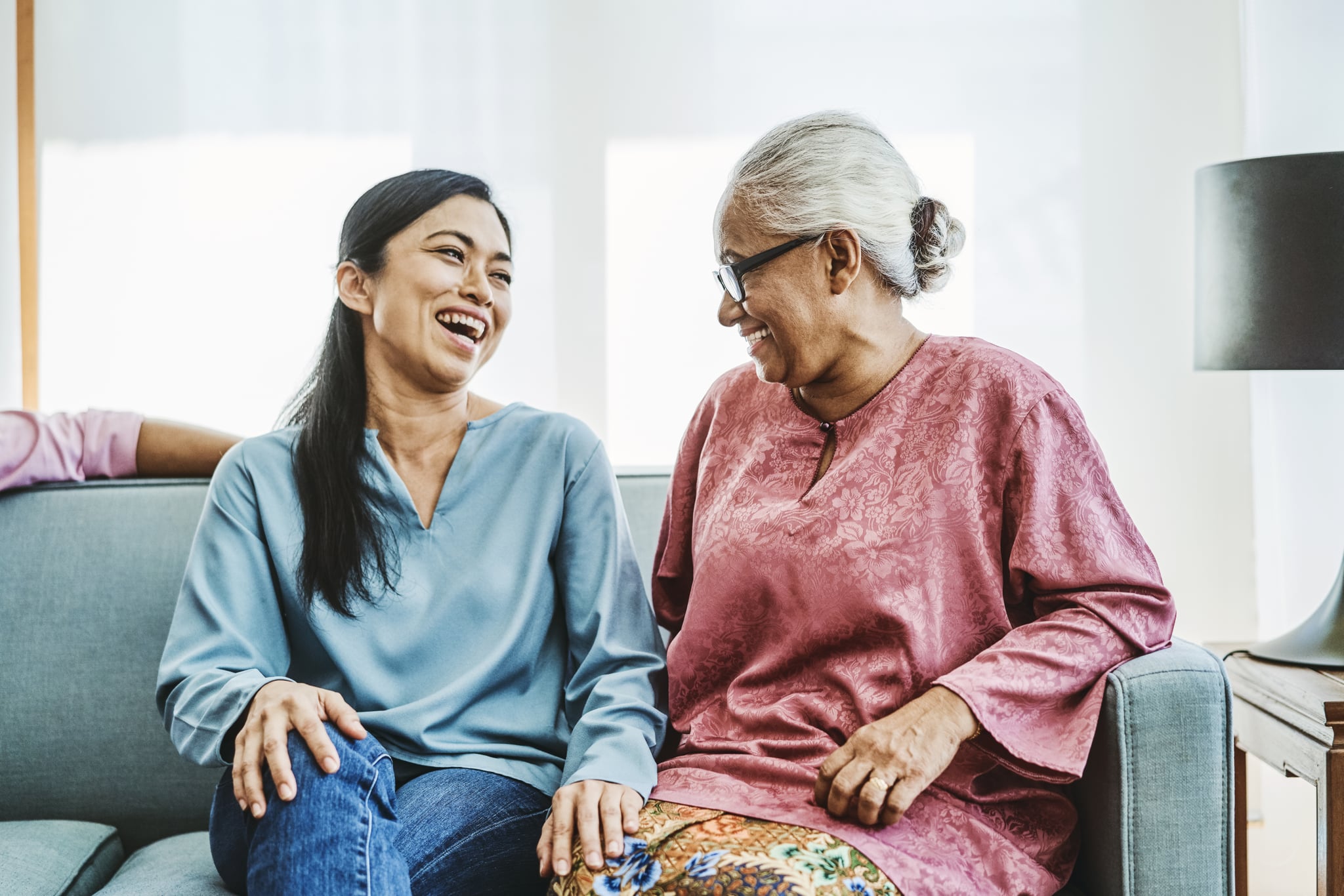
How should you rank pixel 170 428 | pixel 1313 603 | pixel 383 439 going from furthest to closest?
pixel 1313 603
pixel 170 428
pixel 383 439

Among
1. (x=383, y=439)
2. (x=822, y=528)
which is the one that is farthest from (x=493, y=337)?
(x=822, y=528)

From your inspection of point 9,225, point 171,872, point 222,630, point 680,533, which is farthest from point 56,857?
point 9,225

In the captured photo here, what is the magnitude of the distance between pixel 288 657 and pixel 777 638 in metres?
0.63

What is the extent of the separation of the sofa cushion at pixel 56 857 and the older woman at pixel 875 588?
2.47 ft

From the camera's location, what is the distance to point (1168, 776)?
1.13 m

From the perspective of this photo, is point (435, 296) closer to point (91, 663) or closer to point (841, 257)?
point (841, 257)

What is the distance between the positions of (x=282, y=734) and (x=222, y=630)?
27cm

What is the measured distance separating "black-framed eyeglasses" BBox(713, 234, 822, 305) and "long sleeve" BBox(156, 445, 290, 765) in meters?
0.67

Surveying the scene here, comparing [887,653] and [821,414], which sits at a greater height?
[821,414]

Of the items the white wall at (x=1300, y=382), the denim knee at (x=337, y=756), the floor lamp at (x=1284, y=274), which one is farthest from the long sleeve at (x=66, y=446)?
the white wall at (x=1300, y=382)

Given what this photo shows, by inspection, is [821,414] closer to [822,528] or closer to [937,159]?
[822,528]

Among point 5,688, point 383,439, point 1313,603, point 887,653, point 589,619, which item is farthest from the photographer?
point 1313,603

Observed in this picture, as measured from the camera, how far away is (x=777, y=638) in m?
1.27

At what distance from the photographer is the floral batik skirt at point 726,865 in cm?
99
